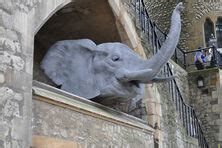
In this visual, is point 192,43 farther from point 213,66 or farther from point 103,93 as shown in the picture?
point 103,93

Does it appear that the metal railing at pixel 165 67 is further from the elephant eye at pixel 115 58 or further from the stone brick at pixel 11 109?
the stone brick at pixel 11 109

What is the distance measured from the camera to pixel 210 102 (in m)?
13.1

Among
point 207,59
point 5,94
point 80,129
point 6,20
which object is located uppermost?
point 207,59

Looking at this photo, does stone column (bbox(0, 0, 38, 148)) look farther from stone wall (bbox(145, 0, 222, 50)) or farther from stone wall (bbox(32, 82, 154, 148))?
stone wall (bbox(145, 0, 222, 50))

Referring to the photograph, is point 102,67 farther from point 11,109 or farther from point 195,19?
point 195,19

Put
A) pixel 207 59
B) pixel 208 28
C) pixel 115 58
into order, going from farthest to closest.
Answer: pixel 208 28 → pixel 207 59 → pixel 115 58

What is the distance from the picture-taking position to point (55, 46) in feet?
20.0

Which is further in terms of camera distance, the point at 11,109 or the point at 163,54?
the point at 163,54

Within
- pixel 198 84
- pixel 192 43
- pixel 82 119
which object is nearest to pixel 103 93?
pixel 82 119

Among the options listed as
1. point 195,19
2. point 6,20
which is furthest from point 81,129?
point 195,19

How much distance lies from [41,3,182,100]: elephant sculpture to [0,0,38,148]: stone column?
6.59 ft

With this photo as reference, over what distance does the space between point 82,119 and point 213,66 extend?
9349mm

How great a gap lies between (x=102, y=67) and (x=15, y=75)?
2361mm

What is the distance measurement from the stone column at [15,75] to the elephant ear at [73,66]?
1.97 m
